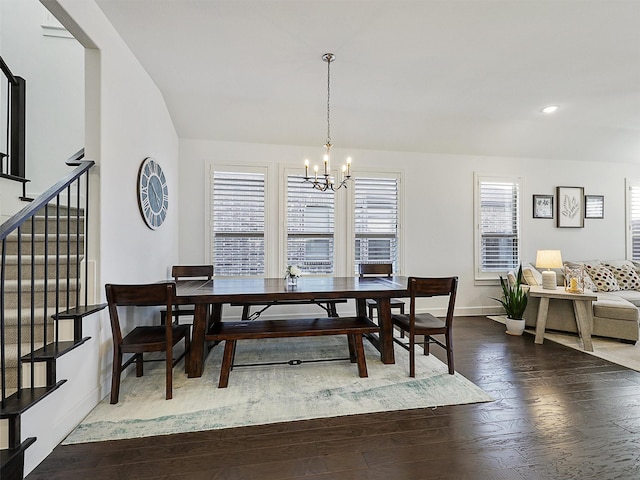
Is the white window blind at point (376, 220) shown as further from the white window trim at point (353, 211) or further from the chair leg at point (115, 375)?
the chair leg at point (115, 375)

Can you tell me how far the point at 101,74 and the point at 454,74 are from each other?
327 centimetres

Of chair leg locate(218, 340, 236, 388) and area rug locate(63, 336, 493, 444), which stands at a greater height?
chair leg locate(218, 340, 236, 388)

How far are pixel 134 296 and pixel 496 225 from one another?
516cm

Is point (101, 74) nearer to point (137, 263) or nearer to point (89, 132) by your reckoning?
point (89, 132)

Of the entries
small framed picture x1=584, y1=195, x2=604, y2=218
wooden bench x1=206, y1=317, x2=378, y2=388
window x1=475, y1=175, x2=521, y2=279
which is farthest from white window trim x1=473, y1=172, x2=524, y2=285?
wooden bench x1=206, y1=317, x2=378, y2=388

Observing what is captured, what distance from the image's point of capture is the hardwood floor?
5.19 feet

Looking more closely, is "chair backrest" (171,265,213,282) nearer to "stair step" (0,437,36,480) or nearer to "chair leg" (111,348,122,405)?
"chair leg" (111,348,122,405)

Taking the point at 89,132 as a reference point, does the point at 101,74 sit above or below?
above

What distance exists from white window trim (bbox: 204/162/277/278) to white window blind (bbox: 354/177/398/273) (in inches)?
51.5

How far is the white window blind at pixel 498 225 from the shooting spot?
499cm

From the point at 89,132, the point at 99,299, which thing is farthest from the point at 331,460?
the point at 89,132

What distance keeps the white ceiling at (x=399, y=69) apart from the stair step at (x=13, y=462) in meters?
2.96

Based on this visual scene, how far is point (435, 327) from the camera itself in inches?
107

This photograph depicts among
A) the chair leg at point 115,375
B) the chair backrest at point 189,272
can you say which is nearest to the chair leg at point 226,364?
the chair leg at point 115,375
